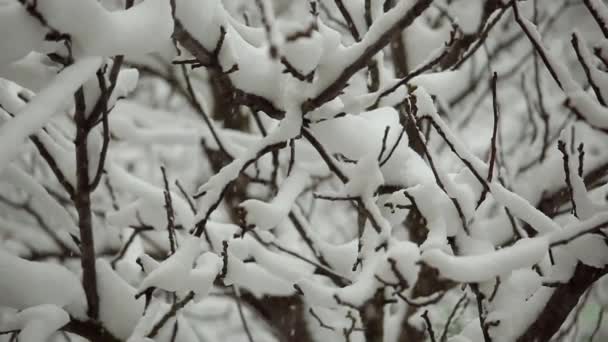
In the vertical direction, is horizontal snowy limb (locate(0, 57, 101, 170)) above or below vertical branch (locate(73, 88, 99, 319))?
above

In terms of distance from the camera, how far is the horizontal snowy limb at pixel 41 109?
909mm

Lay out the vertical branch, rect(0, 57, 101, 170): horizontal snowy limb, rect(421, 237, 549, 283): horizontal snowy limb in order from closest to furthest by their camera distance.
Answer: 1. rect(0, 57, 101, 170): horizontal snowy limb
2. rect(421, 237, 549, 283): horizontal snowy limb
3. the vertical branch

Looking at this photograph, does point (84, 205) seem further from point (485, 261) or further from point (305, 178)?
point (485, 261)

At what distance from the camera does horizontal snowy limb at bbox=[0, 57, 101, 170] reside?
909 mm

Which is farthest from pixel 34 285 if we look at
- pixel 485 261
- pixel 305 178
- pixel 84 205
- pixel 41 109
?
pixel 485 261

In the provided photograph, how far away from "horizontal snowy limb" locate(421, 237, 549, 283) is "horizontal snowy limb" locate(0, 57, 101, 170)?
0.80 m

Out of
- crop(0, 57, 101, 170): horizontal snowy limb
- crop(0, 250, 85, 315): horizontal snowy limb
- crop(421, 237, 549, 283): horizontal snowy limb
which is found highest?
crop(0, 57, 101, 170): horizontal snowy limb

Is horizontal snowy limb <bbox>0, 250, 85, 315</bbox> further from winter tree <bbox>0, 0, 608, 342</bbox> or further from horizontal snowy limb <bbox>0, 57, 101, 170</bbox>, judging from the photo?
horizontal snowy limb <bbox>0, 57, 101, 170</bbox>

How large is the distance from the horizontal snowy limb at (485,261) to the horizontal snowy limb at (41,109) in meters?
0.80

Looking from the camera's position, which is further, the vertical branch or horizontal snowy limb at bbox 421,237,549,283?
the vertical branch

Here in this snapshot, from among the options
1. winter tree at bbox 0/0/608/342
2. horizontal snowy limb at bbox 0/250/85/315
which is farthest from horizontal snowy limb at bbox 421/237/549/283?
horizontal snowy limb at bbox 0/250/85/315

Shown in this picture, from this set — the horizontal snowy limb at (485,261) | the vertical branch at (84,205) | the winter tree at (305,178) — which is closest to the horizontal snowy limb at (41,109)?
the winter tree at (305,178)

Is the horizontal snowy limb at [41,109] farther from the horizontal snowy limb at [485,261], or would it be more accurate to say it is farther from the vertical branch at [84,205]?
the horizontal snowy limb at [485,261]

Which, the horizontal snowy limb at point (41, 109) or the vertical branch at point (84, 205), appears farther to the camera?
the vertical branch at point (84, 205)
